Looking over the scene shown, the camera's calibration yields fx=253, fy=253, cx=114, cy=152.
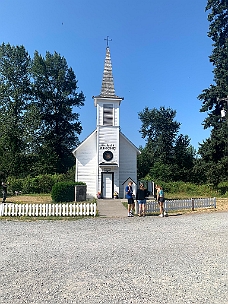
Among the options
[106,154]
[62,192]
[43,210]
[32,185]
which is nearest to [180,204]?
[43,210]

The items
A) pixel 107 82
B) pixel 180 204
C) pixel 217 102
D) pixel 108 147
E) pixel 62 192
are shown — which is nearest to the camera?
pixel 180 204

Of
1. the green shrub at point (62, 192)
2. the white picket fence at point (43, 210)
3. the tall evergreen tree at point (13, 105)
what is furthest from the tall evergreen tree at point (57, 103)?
the white picket fence at point (43, 210)

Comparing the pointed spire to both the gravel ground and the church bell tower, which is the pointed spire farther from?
the gravel ground

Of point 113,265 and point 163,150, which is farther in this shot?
point 163,150

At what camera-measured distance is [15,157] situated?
36.5m

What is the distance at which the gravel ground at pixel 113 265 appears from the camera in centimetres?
424

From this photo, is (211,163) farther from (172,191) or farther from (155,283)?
(155,283)

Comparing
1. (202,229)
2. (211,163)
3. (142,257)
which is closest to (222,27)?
(211,163)

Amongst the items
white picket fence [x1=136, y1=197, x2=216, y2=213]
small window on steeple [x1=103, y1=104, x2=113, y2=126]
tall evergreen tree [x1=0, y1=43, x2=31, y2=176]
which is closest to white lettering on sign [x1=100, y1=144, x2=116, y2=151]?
small window on steeple [x1=103, y1=104, x2=113, y2=126]

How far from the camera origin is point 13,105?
38.8 m

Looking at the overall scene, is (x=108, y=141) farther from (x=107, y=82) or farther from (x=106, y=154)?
(x=107, y=82)

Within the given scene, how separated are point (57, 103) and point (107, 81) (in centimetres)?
2247

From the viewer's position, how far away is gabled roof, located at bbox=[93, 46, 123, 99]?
24053 millimetres

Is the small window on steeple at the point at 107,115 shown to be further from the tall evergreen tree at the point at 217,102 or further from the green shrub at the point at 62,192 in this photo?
the tall evergreen tree at the point at 217,102
